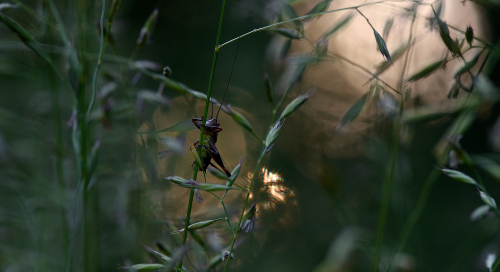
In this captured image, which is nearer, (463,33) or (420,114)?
(463,33)

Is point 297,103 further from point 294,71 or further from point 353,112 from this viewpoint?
point 353,112

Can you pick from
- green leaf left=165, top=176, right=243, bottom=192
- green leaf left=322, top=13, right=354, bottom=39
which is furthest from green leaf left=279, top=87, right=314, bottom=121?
green leaf left=322, top=13, right=354, bottom=39

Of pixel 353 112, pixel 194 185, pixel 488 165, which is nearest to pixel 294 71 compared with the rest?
pixel 353 112

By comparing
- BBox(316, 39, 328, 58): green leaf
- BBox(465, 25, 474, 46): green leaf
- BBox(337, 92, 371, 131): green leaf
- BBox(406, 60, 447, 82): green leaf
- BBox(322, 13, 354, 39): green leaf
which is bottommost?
BBox(337, 92, 371, 131): green leaf

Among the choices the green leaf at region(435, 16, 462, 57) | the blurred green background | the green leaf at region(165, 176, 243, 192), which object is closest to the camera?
the green leaf at region(165, 176, 243, 192)

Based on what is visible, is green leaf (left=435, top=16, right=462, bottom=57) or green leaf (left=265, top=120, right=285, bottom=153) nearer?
green leaf (left=265, top=120, right=285, bottom=153)

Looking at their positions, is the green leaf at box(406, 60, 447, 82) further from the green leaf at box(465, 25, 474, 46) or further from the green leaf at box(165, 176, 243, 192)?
the green leaf at box(165, 176, 243, 192)

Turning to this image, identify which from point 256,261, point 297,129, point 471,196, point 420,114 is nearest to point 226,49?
point 297,129

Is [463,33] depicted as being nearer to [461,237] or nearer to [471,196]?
[461,237]
